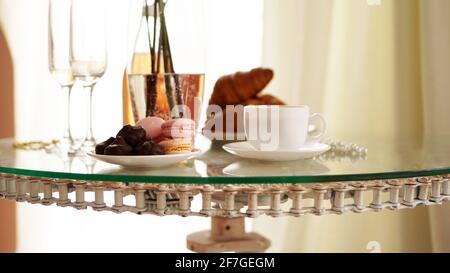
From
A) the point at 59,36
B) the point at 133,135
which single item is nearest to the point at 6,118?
the point at 59,36

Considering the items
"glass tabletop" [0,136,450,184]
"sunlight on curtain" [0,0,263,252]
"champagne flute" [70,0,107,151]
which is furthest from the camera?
"sunlight on curtain" [0,0,263,252]

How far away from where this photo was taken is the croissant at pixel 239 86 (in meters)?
1.12

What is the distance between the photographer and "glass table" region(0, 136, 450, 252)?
2.09 feet

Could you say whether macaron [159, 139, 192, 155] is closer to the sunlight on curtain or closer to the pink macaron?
the pink macaron

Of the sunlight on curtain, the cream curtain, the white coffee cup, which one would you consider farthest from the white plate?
the sunlight on curtain

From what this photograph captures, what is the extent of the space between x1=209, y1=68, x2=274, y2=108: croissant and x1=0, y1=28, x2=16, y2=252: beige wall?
824 mm

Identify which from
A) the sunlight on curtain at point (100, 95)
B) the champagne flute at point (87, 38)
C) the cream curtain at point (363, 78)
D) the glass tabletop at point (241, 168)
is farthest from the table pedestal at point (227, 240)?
the sunlight on curtain at point (100, 95)

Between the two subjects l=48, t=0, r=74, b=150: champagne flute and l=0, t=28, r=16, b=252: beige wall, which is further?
l=0, t=28, r=16, b=252: beige wall

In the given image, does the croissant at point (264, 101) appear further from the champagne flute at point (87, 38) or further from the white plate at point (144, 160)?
the white plate at point (144, 160)

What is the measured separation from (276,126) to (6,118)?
44.5 inches

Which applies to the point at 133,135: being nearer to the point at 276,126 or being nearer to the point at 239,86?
the point at 276,126

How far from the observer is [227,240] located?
0.97 metres

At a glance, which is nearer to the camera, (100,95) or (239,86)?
(239,86)

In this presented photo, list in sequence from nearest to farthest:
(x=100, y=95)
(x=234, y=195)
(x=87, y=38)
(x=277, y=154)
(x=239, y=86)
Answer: (x=234, y=195) → (x=277, y=154) → (x=87, y=38) → (x=239, y=86) → (x=100, y=95)
